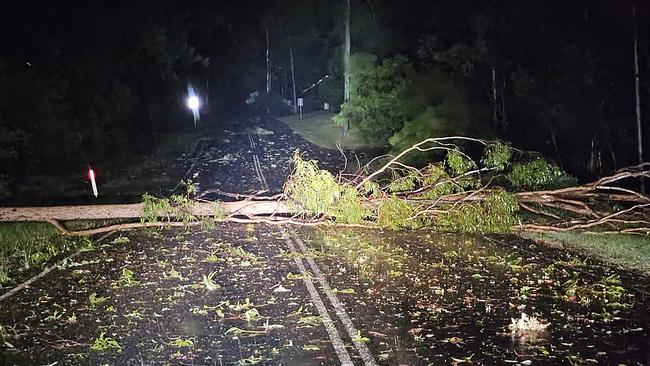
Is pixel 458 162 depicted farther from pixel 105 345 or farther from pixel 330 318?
pixel 105 345

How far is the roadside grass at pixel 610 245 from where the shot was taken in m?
9.86

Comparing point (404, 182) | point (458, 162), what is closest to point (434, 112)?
point (458, 162)

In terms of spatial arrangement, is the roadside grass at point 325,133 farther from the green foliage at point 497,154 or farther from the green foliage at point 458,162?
the green foliage at point 458,162

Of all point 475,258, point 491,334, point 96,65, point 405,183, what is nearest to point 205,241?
point 405,183

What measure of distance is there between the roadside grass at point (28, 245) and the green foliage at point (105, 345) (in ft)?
12.3

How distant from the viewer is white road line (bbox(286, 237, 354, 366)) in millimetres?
5766

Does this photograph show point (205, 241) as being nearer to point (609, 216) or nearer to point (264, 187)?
point (609, 216)

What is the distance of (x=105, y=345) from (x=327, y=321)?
7.29ft

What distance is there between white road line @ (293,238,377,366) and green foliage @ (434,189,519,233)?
3070 millimetres

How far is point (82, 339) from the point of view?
6426mm

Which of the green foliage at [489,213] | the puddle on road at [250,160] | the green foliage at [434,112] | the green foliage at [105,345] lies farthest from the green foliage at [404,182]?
the green foliage at [434,112]

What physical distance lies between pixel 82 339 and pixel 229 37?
61.0 meters

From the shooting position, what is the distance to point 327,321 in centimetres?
689

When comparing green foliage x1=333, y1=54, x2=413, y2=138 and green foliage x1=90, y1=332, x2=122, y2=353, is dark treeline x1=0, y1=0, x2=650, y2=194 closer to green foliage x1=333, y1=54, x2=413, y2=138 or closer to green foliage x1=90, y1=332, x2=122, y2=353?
green foliage x1=333, y1=54, x2=413, y2=138
